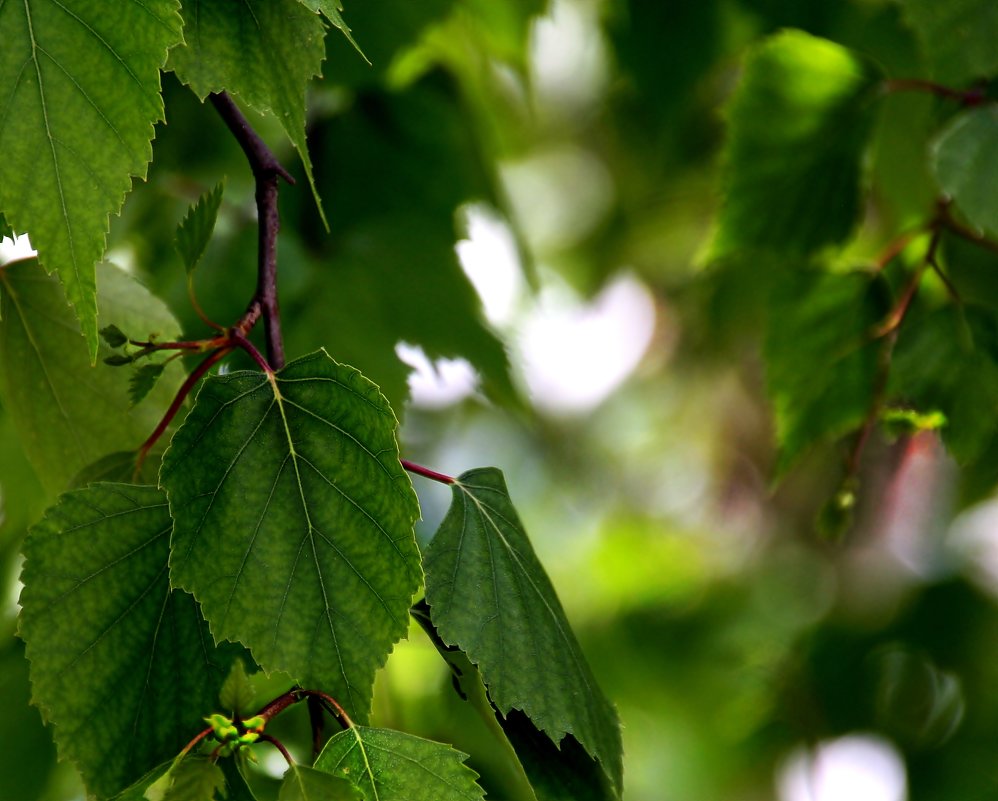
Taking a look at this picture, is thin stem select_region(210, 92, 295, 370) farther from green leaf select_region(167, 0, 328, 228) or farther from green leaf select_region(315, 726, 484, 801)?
green leaf select_region(315, 726, 484, 801)

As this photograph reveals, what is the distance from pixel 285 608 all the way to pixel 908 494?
1.82m

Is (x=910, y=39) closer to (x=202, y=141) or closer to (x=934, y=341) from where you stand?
(x=934, y=341)

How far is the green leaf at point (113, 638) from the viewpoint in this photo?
0.44 metres

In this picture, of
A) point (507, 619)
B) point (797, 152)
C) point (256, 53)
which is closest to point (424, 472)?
point (507, 619)

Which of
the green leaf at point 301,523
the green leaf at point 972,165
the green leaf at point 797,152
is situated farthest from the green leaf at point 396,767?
the green leaf at point 797,152

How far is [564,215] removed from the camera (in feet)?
9.52

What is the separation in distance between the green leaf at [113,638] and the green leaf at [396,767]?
0.23 ft

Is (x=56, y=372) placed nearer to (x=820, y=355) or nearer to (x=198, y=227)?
(x=198, y=227)

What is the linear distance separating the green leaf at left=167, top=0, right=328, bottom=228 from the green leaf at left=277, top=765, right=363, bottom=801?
8.8 inches

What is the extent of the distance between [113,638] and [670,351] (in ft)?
7.98

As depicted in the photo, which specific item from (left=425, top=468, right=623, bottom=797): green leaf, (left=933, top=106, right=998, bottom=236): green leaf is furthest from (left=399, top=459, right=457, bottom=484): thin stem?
(left=933, top=106, right=998, bottom=236): green leaf

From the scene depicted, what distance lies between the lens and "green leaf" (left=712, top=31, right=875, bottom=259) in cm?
85

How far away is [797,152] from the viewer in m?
0.86

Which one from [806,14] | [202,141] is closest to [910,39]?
[806,14]
